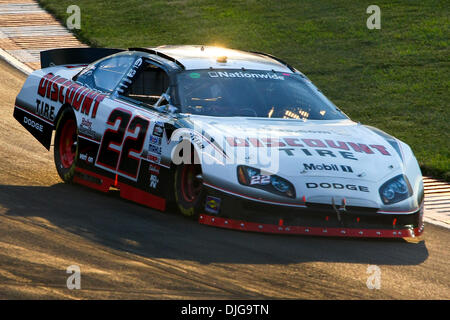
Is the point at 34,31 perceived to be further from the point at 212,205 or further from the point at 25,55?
the point at 212,205

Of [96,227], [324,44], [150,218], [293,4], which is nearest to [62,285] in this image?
[96,227]

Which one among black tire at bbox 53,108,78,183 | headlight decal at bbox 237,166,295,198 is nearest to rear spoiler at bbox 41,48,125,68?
black tire at bbox 53,108,78,183

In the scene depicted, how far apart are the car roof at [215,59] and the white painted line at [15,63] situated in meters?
7.75

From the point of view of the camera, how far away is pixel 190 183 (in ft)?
24.7

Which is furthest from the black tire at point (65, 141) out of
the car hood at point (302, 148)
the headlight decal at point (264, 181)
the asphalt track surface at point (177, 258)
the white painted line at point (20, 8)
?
the white painted line at point (20, 8)

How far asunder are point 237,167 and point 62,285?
2.10 m

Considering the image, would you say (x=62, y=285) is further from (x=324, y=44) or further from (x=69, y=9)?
(x=69, y=9)

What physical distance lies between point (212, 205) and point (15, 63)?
1094 cm

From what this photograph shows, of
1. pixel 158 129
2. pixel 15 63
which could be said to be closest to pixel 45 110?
pixel 158 129

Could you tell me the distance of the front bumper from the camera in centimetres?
698

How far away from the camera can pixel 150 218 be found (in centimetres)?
755

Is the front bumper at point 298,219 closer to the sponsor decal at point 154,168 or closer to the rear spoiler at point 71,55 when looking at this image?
the sponsor decal at point 154,168

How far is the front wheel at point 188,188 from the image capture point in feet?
24.3
